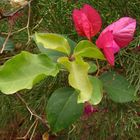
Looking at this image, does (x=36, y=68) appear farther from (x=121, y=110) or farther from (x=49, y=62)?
(x=121, y=110)

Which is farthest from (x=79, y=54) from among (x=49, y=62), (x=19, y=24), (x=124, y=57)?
(x=19, y=24)

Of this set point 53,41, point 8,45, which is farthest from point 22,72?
point 8,45

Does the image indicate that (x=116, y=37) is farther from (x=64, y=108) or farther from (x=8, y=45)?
(x=8, y=45)

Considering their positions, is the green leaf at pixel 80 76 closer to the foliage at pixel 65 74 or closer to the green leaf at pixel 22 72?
the green leaf at pixel 22 72

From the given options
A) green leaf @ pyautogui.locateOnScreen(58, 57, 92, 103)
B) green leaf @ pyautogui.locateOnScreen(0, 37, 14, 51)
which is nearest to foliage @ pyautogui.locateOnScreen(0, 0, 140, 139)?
green leaf @ pyautogui.locateOnScreen(0, 37, 14, 51)

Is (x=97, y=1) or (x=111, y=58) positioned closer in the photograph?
(x=111, y=58)

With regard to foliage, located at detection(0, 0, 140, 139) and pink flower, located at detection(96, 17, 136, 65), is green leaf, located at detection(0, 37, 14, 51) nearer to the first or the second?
foliage, located at detection(0, 0, 140, 139)
